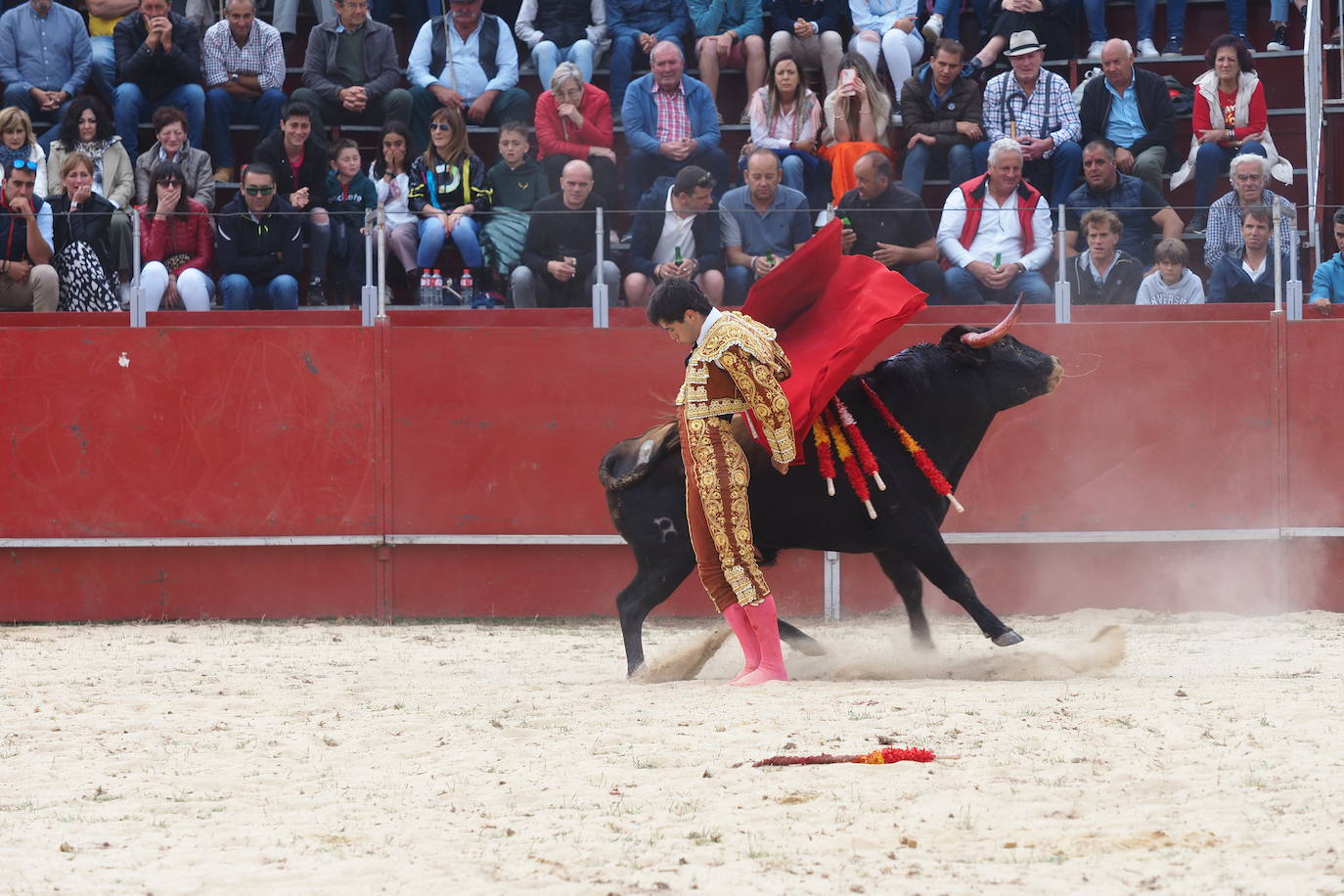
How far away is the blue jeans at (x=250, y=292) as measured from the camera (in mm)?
9758

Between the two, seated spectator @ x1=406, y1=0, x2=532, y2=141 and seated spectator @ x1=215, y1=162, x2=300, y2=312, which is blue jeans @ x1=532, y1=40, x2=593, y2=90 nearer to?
seated spectator @ x1=406, y1=0, x2=532, y2=141

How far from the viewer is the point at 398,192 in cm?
1039

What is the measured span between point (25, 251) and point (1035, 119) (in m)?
6.43

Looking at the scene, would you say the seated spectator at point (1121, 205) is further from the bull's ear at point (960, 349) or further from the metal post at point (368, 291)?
the metal post at point (368, 291)

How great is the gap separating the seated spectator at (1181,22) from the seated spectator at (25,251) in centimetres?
799

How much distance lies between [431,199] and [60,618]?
3.27 metres

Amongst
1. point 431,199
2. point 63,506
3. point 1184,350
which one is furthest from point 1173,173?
point 63,506

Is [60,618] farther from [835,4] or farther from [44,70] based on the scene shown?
[835,4]

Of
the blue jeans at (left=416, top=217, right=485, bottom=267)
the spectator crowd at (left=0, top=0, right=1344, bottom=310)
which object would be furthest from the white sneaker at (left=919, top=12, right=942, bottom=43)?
the blue jeans at (left=416, top=217, right=485, bottom=267)

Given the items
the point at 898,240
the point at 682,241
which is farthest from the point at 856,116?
the point at 682,241

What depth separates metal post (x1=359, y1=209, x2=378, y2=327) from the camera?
949 centimetres

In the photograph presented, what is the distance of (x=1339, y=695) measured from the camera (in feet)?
18.6

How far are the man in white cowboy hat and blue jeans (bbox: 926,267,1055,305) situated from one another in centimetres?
152

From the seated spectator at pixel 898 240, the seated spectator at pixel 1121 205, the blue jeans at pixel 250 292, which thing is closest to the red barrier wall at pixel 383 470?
the blue jeans at pixel 250 292
